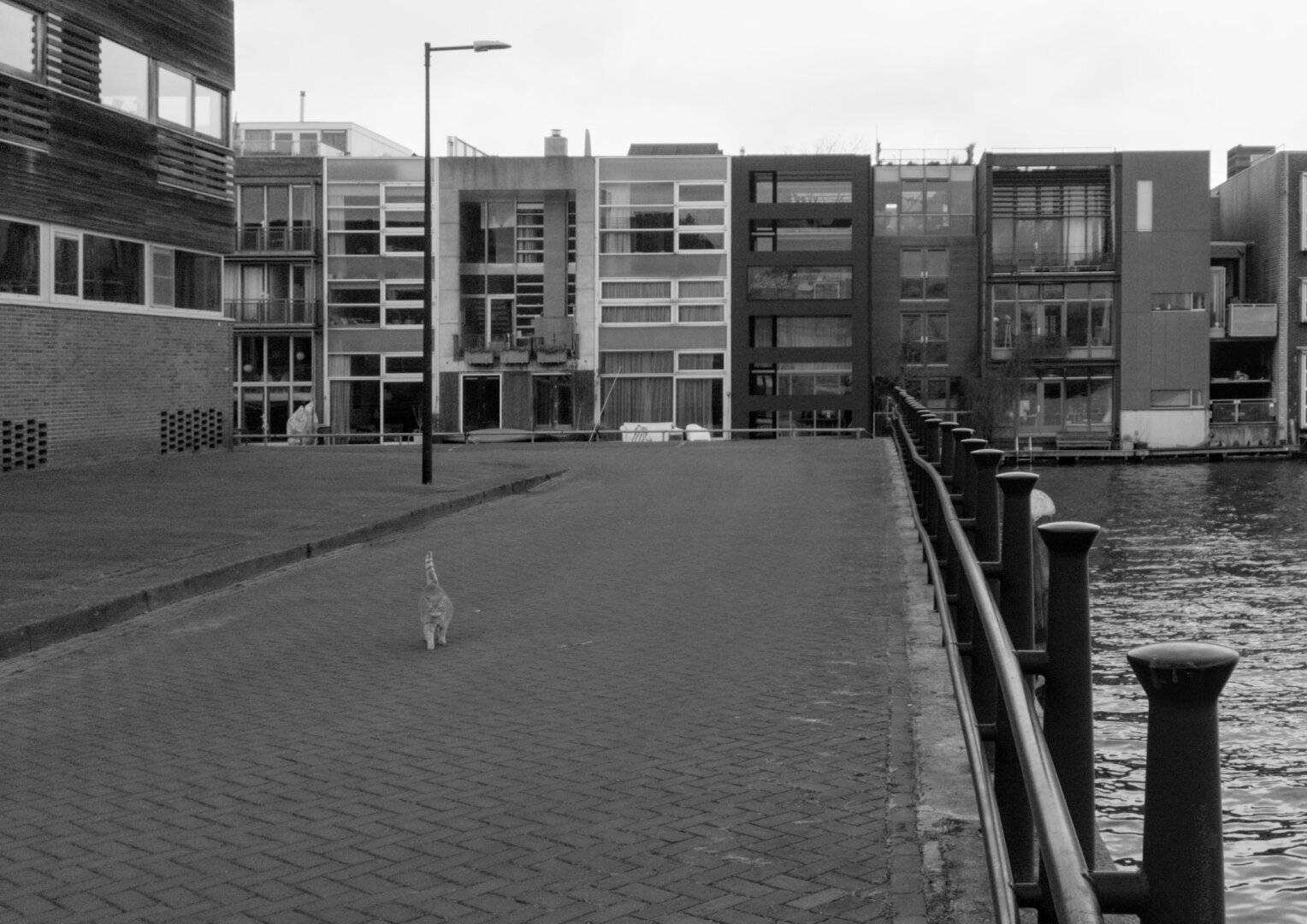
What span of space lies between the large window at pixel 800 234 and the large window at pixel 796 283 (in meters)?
0.91

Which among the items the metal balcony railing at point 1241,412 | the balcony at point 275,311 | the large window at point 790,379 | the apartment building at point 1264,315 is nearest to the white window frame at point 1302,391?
the apartment building at point 1264,315

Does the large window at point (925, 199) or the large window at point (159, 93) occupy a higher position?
the large window at point (925, 199)

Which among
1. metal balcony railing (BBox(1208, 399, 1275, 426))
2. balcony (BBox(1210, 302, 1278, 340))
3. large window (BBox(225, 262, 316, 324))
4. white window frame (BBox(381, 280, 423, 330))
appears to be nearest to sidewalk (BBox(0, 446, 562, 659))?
white window frame (BBox(381, 280, 423, 330))

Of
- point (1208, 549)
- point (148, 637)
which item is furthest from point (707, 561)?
point (1208, 549)

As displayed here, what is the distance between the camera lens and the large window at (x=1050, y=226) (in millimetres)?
64250

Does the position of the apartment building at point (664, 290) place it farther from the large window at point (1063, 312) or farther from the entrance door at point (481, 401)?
the large window at point (1063, 312)

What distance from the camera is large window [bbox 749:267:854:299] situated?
6462 centimetres

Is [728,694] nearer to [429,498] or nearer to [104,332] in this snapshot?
[429,498]

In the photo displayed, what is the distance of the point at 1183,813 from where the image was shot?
2100 millimetres

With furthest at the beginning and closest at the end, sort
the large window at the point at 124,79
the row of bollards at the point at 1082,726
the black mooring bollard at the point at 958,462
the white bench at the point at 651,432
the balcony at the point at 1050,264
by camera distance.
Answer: the balcony at the point at 1050,264, the white bench at the point at 651,432, the large window at the point at 124,79, the black mooring bollard at the point at 958,462, the row of bollards at the point at 1082,726

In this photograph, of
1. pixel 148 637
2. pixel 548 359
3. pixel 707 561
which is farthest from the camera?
pixel 548 359

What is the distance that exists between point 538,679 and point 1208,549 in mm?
23078

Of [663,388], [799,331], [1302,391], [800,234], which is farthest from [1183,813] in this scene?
[1302,391]

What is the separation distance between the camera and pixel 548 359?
208 ft
